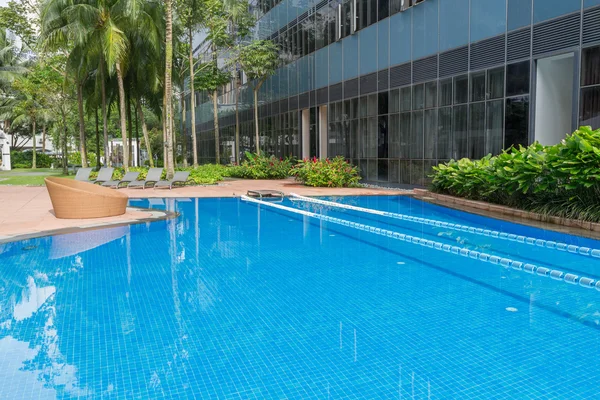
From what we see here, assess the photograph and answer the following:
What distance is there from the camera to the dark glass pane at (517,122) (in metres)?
16.0

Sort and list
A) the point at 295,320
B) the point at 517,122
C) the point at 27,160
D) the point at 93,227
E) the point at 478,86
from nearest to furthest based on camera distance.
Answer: the point at 295,320, the point at 93,227, the point at 517,122, the point at 478,86, the point at 27,160

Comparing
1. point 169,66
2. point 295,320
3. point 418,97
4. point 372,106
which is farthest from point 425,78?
point 295,320

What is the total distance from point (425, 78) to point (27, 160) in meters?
49.7

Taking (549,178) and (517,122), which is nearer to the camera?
(549,178)

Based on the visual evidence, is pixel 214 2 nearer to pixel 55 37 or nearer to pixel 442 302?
pixel 55 37

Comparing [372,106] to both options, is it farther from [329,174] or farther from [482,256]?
[482,256]

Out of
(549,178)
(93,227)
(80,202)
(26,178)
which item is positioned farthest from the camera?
(26,178)

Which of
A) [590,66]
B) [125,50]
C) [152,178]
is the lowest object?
[152,178]

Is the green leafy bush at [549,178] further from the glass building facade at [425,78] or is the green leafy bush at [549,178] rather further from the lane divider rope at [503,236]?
the glass building facade at [425,78]

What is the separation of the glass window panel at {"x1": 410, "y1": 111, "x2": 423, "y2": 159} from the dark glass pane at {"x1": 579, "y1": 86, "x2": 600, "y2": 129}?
723 cm

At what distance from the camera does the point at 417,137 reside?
21016 millimetres

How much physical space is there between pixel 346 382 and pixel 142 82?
2858 centimetres

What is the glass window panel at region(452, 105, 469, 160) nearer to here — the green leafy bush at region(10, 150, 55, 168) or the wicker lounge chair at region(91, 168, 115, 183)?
the wicker lounge chair at region(91, 168, 115, 183)

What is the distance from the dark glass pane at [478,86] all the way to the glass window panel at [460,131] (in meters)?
0.60
